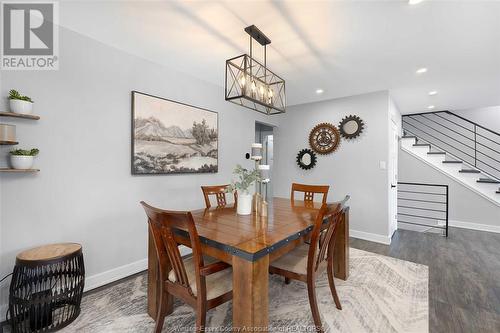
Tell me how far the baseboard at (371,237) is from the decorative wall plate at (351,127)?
1.69m

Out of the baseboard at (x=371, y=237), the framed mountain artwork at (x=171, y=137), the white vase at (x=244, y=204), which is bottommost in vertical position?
the baseboard at (x=371, y=237)

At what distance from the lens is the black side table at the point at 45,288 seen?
1.58 metres

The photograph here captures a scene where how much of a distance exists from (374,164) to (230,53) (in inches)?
115

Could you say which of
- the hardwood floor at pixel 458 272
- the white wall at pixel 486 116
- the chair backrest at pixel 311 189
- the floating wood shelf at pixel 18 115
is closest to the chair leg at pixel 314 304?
the hardwood floor at pixel 458 272

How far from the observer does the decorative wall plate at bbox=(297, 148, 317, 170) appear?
14.7 ft

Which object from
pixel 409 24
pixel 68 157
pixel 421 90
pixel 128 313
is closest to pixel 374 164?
pixel 421 90

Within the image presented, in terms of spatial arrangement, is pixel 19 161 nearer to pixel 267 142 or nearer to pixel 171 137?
pixel 171 137

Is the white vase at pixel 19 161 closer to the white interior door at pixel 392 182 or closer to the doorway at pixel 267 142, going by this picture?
the doorway at pixel 267 142

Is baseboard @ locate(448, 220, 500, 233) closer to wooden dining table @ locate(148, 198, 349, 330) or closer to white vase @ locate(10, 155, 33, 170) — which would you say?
wooden dining table @ locate(148, 198, 349, 330)

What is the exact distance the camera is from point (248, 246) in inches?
50.4

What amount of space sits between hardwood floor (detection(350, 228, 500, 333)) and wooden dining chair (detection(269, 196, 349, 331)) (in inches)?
35.8

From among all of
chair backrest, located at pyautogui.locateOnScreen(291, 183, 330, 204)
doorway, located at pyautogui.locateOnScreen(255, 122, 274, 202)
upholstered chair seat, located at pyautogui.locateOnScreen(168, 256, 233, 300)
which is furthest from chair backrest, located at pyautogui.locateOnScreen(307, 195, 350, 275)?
doorway, located at pyautogui.locateOnScreen(255, 122, 274, 202)

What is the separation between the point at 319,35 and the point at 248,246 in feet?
6.64

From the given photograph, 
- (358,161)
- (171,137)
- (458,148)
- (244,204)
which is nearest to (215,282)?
(244,204)
